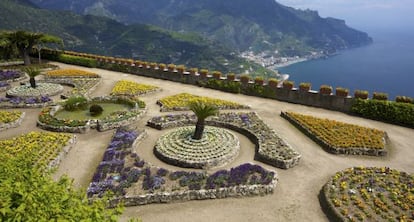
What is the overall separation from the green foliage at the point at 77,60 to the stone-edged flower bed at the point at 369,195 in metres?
36.7

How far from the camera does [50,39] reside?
4375 cm

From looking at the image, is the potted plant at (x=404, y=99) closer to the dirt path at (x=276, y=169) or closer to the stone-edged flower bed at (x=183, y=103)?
the dirt path at (x=276, y=169)

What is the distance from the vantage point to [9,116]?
23688 mm

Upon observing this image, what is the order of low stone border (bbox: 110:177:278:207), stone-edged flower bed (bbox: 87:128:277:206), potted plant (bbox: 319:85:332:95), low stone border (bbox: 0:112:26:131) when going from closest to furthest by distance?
low stone border (bbox: 110:177:278:207) < stone-edged flower bed (bbox: 87:128:277:206) < low stone border (bbox: 0:112:26:131) < potted plant (bbox: 319:85:332:95)

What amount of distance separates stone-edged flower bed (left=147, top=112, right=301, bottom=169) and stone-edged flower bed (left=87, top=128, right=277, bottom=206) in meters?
1.71

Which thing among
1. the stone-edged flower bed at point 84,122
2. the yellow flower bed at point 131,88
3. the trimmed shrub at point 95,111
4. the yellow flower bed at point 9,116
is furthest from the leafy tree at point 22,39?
the trimmed shrub at point 95,111

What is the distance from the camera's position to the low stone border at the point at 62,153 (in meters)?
17.0

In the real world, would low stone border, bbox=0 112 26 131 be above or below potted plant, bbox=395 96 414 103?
below

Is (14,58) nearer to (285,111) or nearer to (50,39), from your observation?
(50,39)

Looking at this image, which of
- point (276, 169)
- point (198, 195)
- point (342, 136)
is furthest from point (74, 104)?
point (342, 136)

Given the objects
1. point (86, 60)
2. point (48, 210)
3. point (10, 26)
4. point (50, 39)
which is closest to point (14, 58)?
point (50, 39)

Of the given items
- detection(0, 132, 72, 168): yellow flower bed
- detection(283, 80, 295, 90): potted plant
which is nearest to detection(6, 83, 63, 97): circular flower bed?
detection(0, 132, 72, 168): yellow flower bed

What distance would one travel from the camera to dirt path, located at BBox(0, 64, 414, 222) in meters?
13.7

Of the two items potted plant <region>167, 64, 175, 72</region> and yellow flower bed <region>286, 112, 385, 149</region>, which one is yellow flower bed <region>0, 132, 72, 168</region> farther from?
potted plant <region>167, 64, 175, 72</region>
